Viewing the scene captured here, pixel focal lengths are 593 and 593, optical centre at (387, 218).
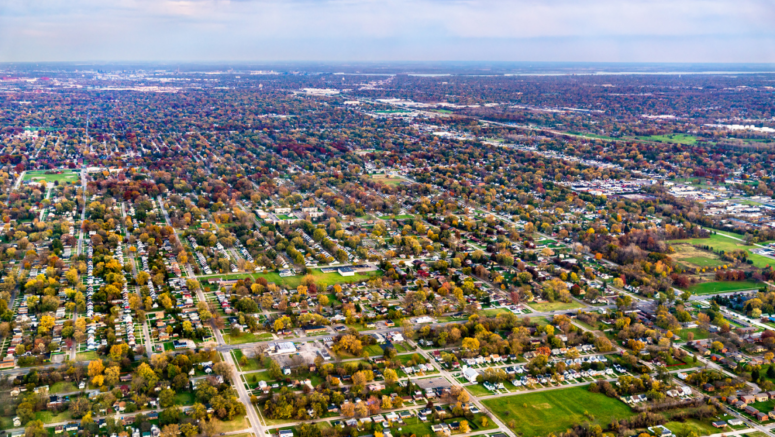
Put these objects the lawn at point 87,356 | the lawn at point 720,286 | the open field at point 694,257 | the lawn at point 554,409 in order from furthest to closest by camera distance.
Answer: the open field at point 694,257, the lawn at point 720,286, the lawn at point 87,356, the lawn at point 554,409

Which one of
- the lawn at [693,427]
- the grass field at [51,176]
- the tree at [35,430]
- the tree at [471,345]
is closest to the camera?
the tree at [35,430]

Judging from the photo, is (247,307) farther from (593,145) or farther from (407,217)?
(593,145)

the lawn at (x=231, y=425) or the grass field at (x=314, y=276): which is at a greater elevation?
the grass field at (x=314, y=276)

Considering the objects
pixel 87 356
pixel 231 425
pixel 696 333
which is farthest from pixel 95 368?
pixel 696 333

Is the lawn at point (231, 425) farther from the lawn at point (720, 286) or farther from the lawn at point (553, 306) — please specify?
the lawn at point (720, 286)

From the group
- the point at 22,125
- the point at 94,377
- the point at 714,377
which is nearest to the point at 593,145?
the point at 714,377

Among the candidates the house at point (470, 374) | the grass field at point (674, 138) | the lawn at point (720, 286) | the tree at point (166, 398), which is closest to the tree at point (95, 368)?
the tree at point (166, 398)

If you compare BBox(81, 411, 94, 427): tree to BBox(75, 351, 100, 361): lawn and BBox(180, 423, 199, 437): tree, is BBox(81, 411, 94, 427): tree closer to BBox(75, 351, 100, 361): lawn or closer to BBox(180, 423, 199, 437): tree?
BBox(180, 423, 199, 437): tree
